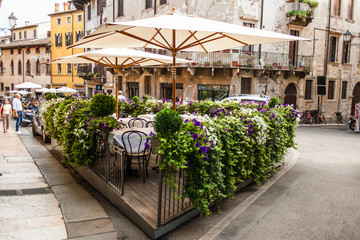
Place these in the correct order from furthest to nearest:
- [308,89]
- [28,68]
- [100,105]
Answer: [28,68]
[308,89]
[100,105]

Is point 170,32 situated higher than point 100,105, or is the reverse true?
point 170,32

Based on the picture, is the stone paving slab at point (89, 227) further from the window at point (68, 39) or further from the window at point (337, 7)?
the window at point (68, 39)

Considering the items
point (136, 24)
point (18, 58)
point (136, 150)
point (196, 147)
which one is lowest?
point (136, 150)

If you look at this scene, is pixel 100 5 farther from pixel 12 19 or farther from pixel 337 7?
pixel 12 19

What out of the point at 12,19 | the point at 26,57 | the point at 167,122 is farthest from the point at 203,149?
the point at 12,19

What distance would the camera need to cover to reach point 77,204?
5.68 meters

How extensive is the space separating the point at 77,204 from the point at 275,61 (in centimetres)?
1887

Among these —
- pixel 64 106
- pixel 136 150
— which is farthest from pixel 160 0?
pixel 136 150

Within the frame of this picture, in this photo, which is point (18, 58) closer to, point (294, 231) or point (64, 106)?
point (64, 106)

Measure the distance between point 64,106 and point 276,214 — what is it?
5.29 m

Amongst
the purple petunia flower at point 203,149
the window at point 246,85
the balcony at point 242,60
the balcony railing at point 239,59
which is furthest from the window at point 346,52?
the purple petunia flower at point 203,149

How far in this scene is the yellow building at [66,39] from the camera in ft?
128

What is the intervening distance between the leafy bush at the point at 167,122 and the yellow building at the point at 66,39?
36.9 metres

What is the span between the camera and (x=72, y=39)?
131 ft
